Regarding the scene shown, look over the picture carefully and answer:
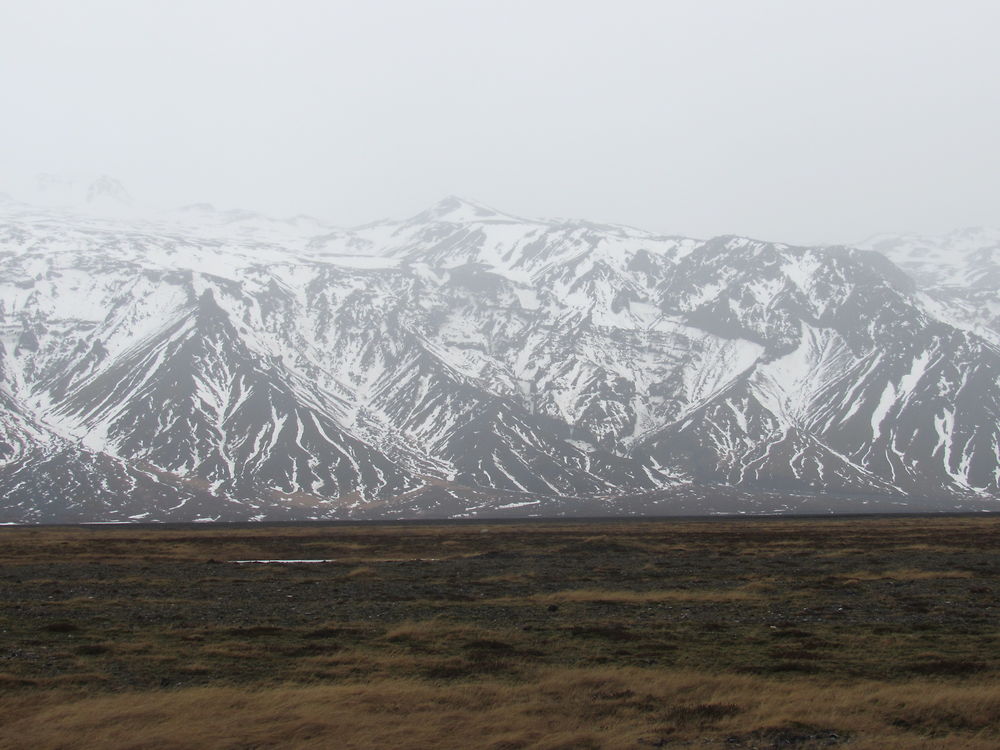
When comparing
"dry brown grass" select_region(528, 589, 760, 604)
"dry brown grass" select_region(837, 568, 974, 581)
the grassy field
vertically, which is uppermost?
the grassy field

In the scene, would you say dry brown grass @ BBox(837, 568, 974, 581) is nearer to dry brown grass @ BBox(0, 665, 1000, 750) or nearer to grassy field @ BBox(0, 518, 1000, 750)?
grassy field @ BBox(0, 518, 1000, 750)

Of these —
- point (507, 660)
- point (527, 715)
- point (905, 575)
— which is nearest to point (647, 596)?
point (507, 660)

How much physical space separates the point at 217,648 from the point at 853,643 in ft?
59.7

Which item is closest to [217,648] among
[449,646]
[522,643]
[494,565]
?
[449,646]

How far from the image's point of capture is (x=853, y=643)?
23953mm

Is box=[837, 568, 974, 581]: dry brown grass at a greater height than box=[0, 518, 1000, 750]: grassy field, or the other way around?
box=[0, 518, 1000, 750]: grassy field

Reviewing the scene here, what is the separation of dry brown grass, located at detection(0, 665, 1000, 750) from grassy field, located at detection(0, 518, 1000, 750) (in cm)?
6

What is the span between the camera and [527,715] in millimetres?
17047

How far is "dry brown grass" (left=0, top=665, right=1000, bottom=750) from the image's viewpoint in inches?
611

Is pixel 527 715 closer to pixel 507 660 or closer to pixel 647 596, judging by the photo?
pixel 507 660

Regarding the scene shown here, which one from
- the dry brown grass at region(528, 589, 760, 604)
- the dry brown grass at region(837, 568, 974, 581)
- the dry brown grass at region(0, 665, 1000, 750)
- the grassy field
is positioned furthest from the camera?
the dry brown grass at region(837, 568, 974, 581)

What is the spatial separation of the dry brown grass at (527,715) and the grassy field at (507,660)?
63mm

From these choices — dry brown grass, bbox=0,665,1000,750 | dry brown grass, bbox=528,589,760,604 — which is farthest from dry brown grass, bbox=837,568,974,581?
dry brown grass, bbox=0,665,1000,750

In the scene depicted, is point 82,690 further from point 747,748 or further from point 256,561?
point 256,561
